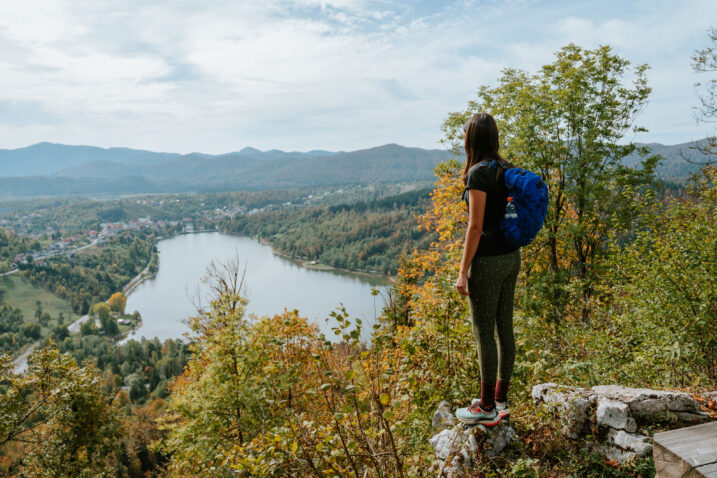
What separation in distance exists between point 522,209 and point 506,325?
29.0 inches

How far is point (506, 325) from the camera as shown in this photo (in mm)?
2465

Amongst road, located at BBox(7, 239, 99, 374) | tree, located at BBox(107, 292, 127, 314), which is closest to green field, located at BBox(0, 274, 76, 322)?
road, located at BBox(7, 239, 99, 374)

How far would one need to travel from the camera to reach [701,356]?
10.8 ft

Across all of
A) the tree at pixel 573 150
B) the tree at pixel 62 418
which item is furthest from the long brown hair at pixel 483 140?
the tree at pixel 62 418

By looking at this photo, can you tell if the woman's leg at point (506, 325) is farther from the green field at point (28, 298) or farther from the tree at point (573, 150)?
the green field at point (28, 298)

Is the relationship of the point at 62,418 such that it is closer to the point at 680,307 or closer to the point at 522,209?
the point at 522,209

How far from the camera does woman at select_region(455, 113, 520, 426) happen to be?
7.32ft

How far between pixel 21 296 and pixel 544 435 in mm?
134479

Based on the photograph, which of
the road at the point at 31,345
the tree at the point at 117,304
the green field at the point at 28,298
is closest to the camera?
the road at the point at 31,345

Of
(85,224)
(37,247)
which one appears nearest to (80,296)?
(37,247)

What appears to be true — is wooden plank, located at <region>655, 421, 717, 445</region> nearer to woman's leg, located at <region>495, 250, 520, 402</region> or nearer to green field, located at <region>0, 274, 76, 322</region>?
woman's leg, located at <region>495, 250, 520, 402</region>

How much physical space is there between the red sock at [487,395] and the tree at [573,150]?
6.99 metres

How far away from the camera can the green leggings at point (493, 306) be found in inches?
90.7

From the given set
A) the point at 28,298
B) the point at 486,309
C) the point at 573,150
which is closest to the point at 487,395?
the point at 486,309
